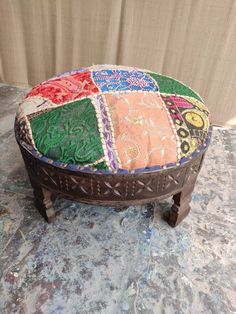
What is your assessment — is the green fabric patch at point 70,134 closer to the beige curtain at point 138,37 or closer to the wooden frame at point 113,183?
the wooden frame at point 113,183

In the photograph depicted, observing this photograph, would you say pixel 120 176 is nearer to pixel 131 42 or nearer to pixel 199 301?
pixel 199 301

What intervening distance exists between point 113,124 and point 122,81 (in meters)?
0.29

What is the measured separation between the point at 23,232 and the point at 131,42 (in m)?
1.58

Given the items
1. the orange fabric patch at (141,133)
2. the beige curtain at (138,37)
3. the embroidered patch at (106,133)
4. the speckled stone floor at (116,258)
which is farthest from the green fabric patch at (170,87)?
the beige curtain at (138,37)

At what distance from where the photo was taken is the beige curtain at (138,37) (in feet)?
6.59

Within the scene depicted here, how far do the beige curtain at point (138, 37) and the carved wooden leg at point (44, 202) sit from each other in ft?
4.56

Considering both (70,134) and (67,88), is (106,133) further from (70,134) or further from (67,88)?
(67,88)

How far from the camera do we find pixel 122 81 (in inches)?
A: 49.4

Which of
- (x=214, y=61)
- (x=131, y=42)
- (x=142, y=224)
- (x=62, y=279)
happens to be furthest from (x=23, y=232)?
(x=214, y=61)

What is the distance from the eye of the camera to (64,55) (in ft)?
7.90

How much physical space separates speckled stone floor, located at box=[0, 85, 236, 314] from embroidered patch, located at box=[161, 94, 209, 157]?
50 centimetres

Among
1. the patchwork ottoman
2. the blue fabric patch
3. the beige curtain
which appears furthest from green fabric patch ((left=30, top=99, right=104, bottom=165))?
the beige curtain

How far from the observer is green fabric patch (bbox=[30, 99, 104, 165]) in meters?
1.02

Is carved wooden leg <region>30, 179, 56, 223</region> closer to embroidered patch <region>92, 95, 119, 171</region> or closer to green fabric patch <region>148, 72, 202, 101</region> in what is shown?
embroidered patch <region>92, 95, 119, 171</region>
